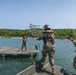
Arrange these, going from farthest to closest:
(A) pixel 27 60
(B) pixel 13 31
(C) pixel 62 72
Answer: (B) pixel 13 31 → (A) pixel 27 60 → (C) pixel 62 72

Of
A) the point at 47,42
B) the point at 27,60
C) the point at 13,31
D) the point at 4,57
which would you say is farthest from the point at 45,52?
the point at 13,31

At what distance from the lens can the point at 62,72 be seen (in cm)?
1170

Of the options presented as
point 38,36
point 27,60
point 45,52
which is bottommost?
point 27,60

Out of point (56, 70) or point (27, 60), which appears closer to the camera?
point (56, 70)

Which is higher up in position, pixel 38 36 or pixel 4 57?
pixel 38 36

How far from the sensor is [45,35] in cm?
1179

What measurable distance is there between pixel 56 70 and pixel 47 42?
1.68 meters

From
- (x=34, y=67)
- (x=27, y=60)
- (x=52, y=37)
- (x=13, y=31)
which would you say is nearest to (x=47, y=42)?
(x=52, y=37)

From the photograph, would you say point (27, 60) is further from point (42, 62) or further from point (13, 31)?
point (13, 31)

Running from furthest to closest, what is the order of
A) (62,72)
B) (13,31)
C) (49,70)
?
(13,31) → (49,70) → (62,72)

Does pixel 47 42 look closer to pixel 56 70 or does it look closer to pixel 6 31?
pixel 56 70

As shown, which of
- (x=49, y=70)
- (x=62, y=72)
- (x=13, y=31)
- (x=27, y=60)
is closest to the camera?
(x=62, y=72)

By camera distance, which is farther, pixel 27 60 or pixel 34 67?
pixel 27 60

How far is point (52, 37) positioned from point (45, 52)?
0.79m
